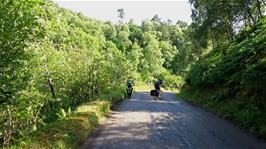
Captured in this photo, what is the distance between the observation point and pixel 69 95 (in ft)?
119

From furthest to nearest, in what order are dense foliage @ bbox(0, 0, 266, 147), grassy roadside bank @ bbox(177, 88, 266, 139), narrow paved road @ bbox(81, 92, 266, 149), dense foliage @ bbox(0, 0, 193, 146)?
grassy roadside bank @ bbox(177, 88, 266, 139) → dense foliage @ bbox(0, 0, 266, 147) → dense foliage @ bbox(0, 0, 193, 146) → narrow paved road @ bbox(81, 92, 266, 149)

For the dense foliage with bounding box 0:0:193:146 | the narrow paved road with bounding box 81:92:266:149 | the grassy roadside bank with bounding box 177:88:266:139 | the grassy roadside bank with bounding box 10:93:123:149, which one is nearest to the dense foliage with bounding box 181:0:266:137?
the grassy roadside bank with bounding box 177:88:266:139

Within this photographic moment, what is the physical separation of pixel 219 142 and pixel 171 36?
157794 millimetres

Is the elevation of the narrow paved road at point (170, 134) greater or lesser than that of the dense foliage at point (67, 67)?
lesser

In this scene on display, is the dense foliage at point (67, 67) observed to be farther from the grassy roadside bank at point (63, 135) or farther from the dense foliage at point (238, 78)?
the grassy roadside bank at point (63, 135)

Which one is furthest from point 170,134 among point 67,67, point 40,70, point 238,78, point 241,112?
point 67,67

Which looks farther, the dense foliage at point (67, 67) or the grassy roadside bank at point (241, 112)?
the grassy roadside bank at point (241, 112)

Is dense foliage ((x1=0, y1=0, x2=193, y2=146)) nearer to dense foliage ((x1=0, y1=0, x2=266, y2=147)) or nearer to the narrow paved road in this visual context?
dense foliage ((x1=0, y1=0, x2=266, y2=147))

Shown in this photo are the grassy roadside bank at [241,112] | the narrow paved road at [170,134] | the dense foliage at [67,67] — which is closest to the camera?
the narrow paved road at [170,134]

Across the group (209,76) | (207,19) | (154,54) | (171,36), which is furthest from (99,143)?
(171,36)

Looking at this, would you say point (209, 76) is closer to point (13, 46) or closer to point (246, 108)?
point (246, 108)

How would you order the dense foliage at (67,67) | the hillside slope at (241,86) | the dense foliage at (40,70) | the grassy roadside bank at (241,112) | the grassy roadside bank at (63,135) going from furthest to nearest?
the hillside slope at (241,86) → the grassy roadside bank at (241,112) → the dense foliage at (67,67) → the dense foliage at (40,70) → the grassy roadside bank at (63,135)

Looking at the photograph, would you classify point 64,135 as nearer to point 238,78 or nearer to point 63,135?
point 63,135

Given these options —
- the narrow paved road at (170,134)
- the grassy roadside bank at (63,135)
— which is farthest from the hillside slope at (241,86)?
the grassy roadside bank at (63,135)
